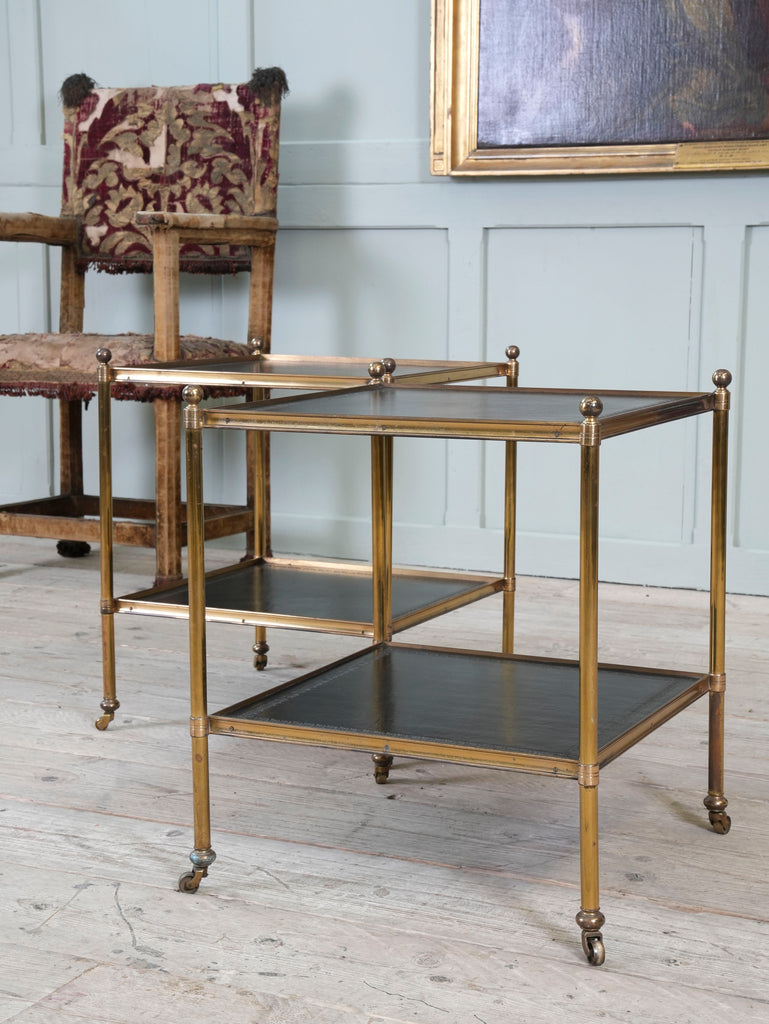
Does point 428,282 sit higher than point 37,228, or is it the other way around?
point 37,228

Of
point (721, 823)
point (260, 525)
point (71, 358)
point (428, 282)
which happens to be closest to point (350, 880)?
point (721, 823)

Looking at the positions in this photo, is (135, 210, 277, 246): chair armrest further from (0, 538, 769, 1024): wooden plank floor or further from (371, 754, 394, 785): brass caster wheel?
(371, 754, 394, 785): brass caster wheel

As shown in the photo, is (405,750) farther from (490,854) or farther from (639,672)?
(639,672)

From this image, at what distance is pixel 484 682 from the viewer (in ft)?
5.49

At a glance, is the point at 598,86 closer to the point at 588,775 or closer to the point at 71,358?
the point at 71,358

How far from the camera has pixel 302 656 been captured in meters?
2.54

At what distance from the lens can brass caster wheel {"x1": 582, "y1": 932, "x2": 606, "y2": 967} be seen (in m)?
1.32

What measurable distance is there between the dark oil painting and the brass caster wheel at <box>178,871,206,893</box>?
210 centimetres

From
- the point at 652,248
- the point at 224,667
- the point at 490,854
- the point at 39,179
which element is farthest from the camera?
the point at 39,179

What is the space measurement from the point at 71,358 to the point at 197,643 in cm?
151

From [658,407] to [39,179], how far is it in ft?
8.63

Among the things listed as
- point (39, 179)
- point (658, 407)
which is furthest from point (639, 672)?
point (39, 179)

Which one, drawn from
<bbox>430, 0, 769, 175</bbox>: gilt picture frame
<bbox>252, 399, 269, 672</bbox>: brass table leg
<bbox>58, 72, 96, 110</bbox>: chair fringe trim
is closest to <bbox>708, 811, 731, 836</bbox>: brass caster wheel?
<bbox>252, 399, 269, 672</bbox>: brass table leg

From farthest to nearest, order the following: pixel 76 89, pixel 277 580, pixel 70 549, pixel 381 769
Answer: pixel 70 549 → pixel 76 89 → pixel 277 580 → pixel 381 769
